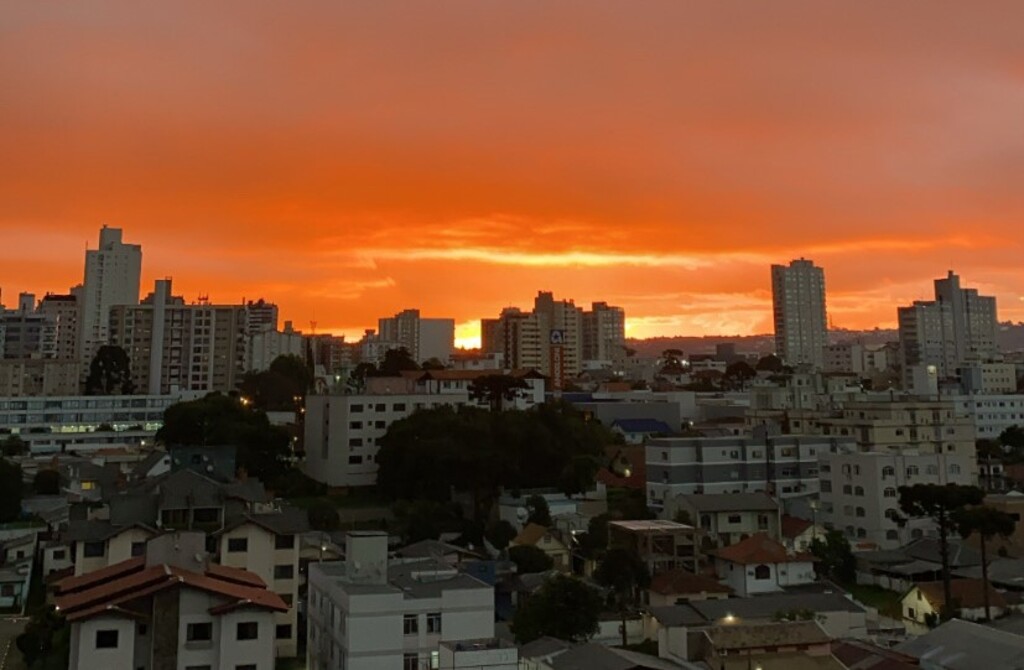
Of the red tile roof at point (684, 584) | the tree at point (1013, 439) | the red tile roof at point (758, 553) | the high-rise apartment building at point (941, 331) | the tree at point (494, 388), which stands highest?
the high-rise apartment building at point (941, 331)

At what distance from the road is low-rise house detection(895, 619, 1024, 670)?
18.5m

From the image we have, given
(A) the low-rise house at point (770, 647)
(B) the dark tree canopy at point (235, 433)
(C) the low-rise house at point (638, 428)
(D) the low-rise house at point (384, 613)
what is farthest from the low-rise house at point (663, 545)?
(C) the low-rise house at point (638, 428)

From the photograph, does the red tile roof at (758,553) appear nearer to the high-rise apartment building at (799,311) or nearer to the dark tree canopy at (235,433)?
the dark tree canopy at (235,433)

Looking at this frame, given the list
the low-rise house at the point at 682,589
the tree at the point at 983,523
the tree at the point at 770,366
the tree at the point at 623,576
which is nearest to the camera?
the tree at the point at 983,523

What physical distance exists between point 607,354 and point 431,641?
10233 cm

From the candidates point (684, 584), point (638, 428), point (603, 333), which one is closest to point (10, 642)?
point (684, 584)

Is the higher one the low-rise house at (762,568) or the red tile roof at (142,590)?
the red tile roof at (142,590)

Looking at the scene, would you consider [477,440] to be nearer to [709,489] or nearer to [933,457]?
[709,489]

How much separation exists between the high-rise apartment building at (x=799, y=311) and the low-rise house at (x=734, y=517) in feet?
294

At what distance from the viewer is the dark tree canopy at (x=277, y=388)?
2235 inches

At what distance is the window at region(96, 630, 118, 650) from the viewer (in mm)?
15977

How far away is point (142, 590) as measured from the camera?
53.7 feet

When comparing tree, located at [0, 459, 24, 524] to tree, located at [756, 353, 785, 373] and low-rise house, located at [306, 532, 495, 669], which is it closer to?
low-rise house, located at [306, 532, 495, 669]

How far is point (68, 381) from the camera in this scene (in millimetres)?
62000
